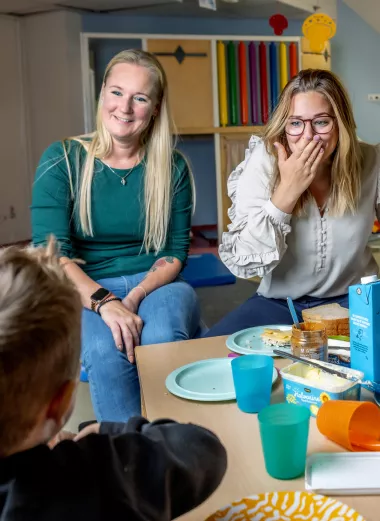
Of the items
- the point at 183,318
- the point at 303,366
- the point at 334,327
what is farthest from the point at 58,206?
the point at 303,366

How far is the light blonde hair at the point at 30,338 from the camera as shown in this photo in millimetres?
511

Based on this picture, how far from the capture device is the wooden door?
13.0 feet

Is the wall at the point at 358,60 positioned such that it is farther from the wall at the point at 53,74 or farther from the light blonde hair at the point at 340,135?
the light blonde hair at the point at 340,135

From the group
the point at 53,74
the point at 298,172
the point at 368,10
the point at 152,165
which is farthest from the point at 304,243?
the point at 368,10

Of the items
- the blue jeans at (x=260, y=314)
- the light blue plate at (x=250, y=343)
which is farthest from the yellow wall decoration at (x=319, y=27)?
the light blue plate at (x=250, y=343)

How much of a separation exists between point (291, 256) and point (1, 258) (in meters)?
1.17

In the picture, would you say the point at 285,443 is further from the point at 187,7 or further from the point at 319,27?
the point at 187,7

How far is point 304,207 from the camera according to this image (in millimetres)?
1577

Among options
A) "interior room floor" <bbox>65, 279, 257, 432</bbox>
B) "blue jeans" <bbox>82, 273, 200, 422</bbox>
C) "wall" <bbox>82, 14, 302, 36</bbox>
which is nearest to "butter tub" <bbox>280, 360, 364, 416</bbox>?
"blue jeans" <bbox>82, 273, 200, 422</bbox>

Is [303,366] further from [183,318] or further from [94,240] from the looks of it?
[94,240]

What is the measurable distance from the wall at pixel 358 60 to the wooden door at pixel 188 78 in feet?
4.65

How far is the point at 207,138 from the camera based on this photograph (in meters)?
4.55

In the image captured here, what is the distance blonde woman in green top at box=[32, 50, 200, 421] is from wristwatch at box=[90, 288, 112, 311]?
0.14 feet

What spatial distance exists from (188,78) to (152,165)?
2.46 metres
